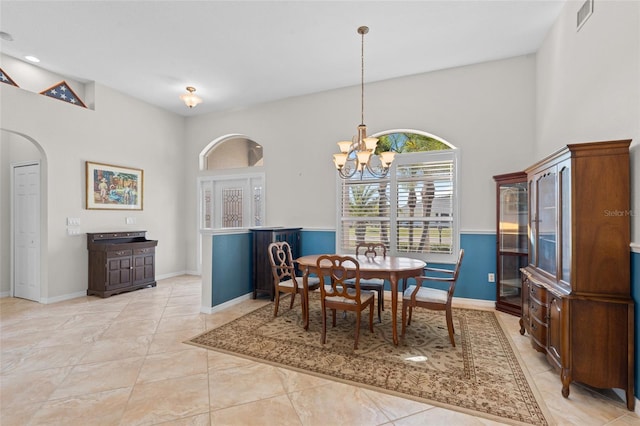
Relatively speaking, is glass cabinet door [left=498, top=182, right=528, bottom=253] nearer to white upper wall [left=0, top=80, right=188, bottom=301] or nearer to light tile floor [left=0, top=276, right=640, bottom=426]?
→ light tile floor [left=0, top=276, right=640, bottom=426]

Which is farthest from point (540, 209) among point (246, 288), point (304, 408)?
point (246, 288)

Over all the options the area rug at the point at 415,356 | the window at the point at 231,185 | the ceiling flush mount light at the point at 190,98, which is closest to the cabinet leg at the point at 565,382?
the area rug at the point at 415,356

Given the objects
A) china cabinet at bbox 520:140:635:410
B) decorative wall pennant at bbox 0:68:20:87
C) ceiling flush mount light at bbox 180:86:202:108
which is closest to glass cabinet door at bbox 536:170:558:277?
china cabinet at bbox 520:140:635:410

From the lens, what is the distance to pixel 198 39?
12.0 feet

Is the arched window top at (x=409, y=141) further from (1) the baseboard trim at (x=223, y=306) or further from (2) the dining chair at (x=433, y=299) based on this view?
(1) the baseboard trim at (x=223, y=306)

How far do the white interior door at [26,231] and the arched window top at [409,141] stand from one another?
5.20 meters

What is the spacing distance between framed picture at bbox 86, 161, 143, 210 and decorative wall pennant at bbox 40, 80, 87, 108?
949mm

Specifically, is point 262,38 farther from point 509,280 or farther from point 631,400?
point 631,400

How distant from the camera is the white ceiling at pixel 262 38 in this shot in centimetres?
311

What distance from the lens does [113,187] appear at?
5188 mm

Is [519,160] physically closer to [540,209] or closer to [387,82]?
[540,209]

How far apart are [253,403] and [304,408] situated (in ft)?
1.15

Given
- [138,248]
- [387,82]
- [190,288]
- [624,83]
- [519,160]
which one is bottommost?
[190,288]

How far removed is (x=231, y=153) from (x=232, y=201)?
3.21ft
